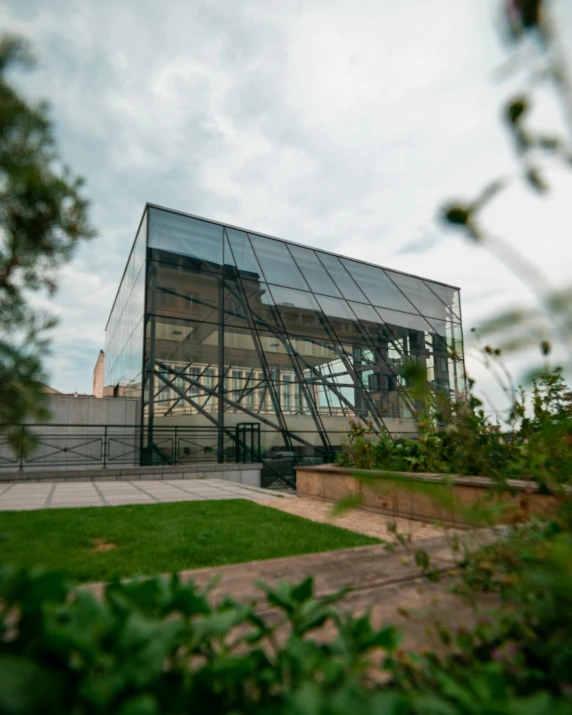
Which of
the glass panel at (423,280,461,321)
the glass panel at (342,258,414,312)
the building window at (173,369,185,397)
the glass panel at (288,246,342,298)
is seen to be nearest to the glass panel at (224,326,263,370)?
the building window at (173,369,185,397)

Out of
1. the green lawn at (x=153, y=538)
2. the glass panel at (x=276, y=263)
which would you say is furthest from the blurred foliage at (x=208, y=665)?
the glass panel at (x=276, y=263)

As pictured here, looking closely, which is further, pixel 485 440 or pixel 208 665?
pixel 485 440

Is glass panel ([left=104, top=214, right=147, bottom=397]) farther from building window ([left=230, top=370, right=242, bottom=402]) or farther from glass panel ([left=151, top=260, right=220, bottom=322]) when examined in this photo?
A: building window ([left=230, top=370, right=242, bottom=402])

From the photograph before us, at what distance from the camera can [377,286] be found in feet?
54.0

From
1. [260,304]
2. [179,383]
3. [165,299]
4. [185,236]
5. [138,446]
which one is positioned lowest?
[138,446]

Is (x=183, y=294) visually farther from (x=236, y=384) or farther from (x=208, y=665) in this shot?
(x=208, y=665)

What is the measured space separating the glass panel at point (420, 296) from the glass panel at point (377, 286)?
0.52 metres

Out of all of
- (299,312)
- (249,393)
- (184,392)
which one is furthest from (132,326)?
(299,312)

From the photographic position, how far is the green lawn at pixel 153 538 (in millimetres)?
2727

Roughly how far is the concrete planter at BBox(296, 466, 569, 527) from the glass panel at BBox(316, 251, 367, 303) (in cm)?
923

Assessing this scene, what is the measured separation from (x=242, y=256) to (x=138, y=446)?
21.5 feet

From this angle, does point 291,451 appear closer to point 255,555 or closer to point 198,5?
point 255,555

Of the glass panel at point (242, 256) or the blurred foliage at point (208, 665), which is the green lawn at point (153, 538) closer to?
the blurred foliage at point (208, 665)

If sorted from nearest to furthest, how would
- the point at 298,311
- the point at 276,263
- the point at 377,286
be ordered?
1. the point at 298,311
2. the point at 276,263
3. the point at 377,286
